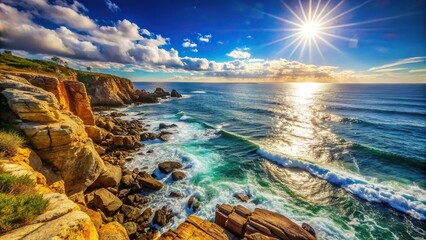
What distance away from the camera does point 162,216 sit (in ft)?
37.2

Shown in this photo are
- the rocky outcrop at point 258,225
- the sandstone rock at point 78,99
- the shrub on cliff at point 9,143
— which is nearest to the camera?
the shrub on cliff at point 9,143

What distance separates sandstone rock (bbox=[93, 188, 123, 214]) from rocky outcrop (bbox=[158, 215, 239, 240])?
5.63 metres

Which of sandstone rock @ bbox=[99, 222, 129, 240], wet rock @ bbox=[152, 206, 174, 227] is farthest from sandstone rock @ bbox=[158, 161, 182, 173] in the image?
sandstone rock @ bbox=[99, 222, 129, 240]

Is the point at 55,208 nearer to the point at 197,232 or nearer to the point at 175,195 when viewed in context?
the point at 197,232

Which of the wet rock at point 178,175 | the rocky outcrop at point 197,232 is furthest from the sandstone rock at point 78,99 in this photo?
the rocky outcrop at point 197,232

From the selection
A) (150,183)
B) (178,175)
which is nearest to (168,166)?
(178,175)

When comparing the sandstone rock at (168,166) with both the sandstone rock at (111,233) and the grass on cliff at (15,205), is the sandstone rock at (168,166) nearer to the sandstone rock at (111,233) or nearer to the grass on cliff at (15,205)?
the sandstone rock at (111,233)

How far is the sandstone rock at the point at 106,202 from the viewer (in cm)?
1078

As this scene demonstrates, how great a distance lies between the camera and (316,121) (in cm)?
3603

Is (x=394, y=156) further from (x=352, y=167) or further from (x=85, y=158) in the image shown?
(x=85, y=158)

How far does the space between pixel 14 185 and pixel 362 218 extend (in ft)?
60.8

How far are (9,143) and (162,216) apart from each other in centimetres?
861

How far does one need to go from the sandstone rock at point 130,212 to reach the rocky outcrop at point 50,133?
3025mm

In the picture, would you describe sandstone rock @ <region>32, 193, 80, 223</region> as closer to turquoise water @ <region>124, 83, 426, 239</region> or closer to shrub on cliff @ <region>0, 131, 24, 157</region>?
shrub on cliff @ <region>0, 131, 24, 157</region>
